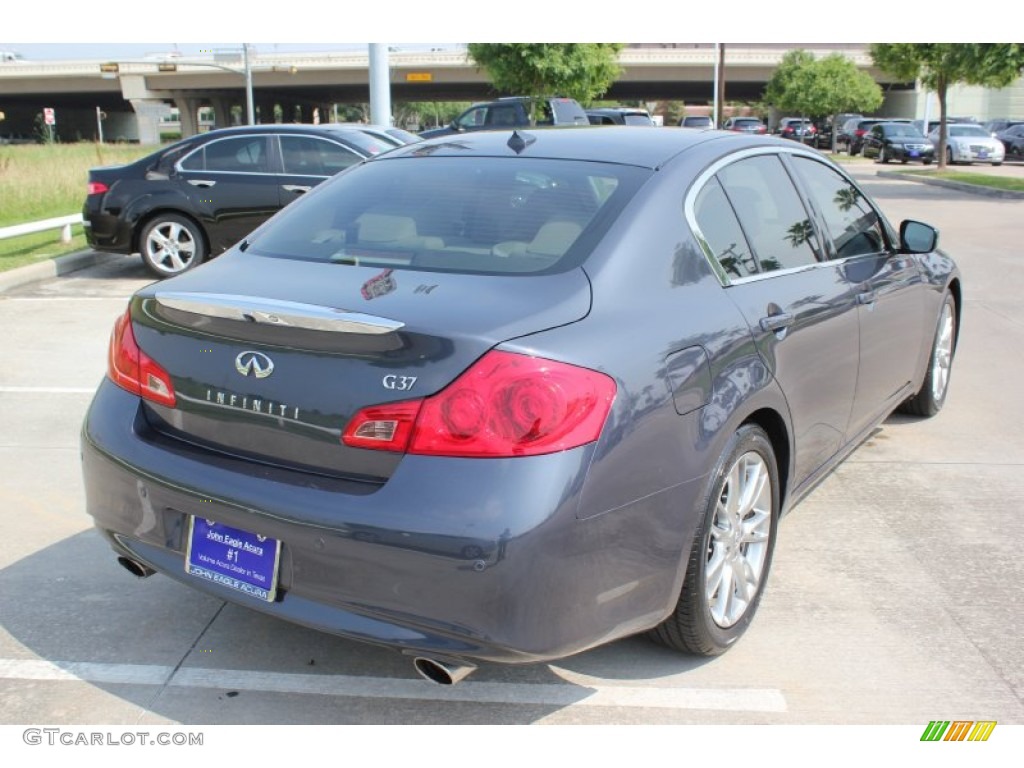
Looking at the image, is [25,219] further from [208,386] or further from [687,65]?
[687,65]

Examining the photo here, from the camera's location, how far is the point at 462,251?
130 inches

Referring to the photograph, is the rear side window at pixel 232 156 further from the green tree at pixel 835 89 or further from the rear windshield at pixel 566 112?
the green tree at pixel 835 89

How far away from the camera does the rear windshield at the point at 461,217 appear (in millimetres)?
3234

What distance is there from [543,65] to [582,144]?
30.7 metres

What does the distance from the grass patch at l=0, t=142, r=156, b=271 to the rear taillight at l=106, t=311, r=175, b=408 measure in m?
8.59

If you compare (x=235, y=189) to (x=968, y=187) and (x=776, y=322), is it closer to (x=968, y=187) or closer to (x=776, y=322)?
(x=776, y=322)

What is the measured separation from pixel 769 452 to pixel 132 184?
367 inches

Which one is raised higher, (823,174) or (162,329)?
(823,174)

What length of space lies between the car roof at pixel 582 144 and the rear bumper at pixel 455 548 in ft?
4.29

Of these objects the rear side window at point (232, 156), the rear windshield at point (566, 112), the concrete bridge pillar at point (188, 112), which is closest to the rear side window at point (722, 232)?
the rear side window at point (232, 156)

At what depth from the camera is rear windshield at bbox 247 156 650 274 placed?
323 cm

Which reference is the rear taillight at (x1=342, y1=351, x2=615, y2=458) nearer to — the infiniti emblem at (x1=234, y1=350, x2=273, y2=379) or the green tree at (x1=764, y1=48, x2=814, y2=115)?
the infiniti emblem at (x1=234, y1=350, x2=273, y2=379)

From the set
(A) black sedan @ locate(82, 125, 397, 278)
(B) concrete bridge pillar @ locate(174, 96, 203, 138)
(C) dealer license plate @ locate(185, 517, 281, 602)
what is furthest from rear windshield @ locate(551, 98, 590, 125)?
(B) concrete bridge pillar @ locate(174, 96, 203, 138)

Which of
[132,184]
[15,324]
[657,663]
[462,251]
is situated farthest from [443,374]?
[132,184]
